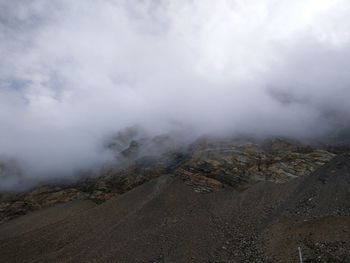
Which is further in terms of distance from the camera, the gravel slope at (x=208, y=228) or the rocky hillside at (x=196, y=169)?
the rocky hillside at (x=196, y=169)

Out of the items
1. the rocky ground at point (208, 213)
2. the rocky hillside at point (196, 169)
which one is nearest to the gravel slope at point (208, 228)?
the rocky ground at point (208, 213)

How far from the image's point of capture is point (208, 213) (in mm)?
38781

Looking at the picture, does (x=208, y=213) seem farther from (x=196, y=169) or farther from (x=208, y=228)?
(x=196, y=169)

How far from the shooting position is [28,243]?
38.8m

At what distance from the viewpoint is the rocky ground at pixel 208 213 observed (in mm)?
29125

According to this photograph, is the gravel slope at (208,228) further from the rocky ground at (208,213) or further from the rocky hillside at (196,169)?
the rocky hillside at (196,169)

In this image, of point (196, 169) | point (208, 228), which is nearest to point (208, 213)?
point (208, 228)

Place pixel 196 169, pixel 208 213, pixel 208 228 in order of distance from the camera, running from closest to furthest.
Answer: pixel 208 228
pixel 208 213
pixel 196 169

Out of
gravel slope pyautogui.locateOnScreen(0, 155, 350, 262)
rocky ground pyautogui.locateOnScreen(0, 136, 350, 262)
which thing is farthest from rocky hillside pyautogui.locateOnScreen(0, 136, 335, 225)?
gravel slope pyautogui.locateOnScreen(0, 155, 350, 262)

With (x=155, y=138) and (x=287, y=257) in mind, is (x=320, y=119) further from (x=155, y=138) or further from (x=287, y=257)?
(x=287, y=257)

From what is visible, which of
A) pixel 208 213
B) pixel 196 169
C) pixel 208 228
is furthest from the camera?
pixel 196 169

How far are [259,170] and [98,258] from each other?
90.7 feet

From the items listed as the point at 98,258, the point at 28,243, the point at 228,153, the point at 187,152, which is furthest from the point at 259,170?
the point at 28,243

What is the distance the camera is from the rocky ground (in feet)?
95.6
